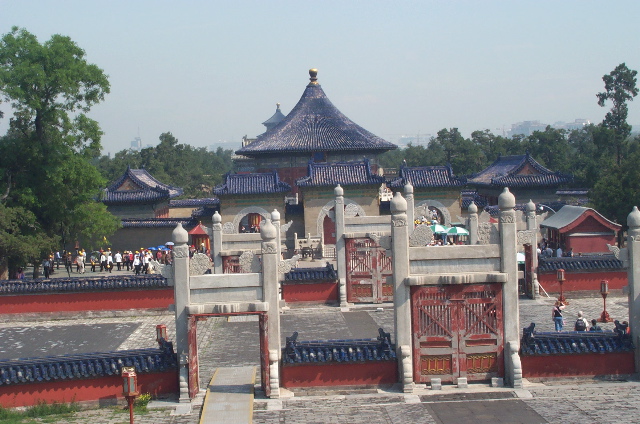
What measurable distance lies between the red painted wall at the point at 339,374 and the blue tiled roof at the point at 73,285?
11.0m

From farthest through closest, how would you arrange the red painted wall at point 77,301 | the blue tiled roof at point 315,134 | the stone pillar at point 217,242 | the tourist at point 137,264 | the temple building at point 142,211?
the blue tiled roof at point 315,134, the temple building at point 142,211, the tourist at point 137,264, the stone pillar at point 217,242, the red painted wall at point 77,301

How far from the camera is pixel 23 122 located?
1145 inches

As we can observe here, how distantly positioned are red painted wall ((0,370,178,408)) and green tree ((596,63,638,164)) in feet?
156

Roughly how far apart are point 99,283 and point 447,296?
1334 cm

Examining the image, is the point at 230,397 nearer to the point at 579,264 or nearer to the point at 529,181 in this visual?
the point at 579,264

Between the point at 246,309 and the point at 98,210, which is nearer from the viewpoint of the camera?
the point at 246,309

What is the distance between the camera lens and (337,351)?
48.3 feet

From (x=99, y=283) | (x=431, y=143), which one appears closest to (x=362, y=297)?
(x=99, y=283)

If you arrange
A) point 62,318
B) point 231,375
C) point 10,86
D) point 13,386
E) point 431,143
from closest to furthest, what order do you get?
point 13,386 < point 231,375 < point 62,318 < point 10,86 < point 431,143

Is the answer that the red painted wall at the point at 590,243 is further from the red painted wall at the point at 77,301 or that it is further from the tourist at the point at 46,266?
the tourist at the point at 46,266

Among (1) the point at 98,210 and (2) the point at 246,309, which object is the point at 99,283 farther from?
(2) the point at 246,309

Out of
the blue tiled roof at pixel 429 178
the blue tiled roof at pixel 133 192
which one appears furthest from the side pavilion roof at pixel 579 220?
the blue tiled roof at pixel 133 192

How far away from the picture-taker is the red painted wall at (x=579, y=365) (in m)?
14.9

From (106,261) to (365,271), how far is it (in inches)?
578
